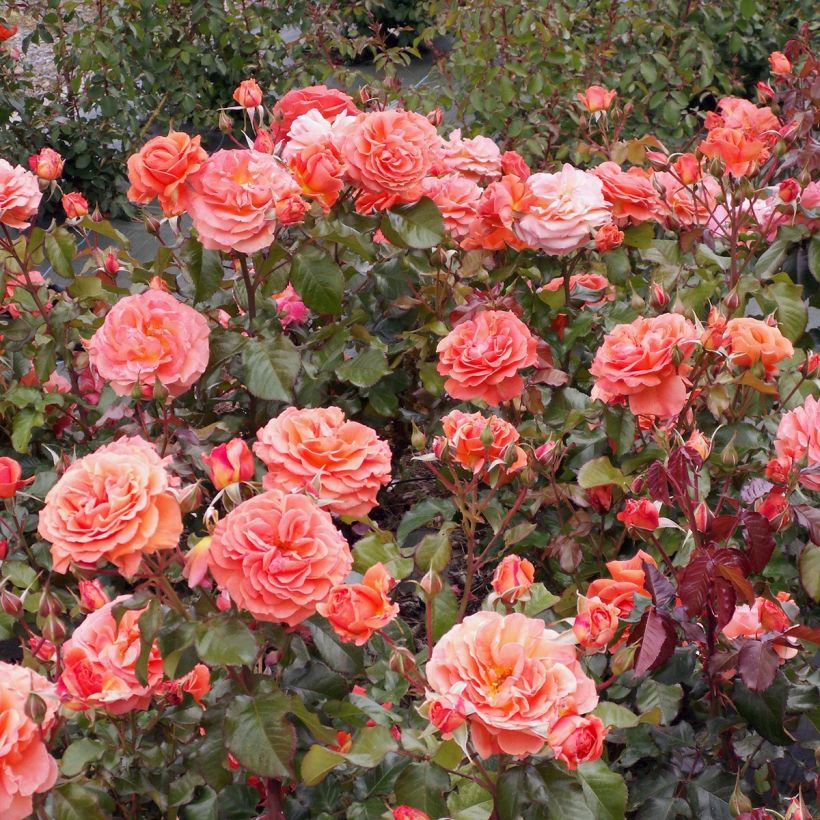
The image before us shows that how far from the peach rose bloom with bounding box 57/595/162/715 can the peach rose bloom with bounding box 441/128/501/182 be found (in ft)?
3.22

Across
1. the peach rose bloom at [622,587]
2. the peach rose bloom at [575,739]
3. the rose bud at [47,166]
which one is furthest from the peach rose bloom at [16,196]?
the peach rose bloom at [575,739]

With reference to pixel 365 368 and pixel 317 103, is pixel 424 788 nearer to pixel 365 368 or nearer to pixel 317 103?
pixel 365 368

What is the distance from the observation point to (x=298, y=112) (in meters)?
1.67

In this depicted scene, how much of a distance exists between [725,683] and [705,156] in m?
0.85

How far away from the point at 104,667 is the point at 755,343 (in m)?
0.78

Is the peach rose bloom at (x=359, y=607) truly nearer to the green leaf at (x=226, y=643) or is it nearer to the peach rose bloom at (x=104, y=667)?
the green leaf at (x=226, y=643)

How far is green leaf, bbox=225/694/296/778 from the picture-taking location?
947 millimetres

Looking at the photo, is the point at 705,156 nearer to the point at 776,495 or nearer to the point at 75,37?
the point at 776,495

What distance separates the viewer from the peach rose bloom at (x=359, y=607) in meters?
0.90

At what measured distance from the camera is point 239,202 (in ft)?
4.19

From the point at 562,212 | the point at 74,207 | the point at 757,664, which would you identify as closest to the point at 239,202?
the point at 562,212

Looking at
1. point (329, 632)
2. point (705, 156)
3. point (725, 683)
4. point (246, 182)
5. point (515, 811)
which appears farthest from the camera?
point (705, 156)

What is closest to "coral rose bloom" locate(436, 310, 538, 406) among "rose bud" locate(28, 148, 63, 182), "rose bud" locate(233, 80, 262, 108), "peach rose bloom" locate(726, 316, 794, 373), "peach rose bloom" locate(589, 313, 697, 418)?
"peach rose bloom" locate(589, 313, 697, 418)

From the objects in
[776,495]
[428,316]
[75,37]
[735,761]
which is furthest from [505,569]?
[75,37]
